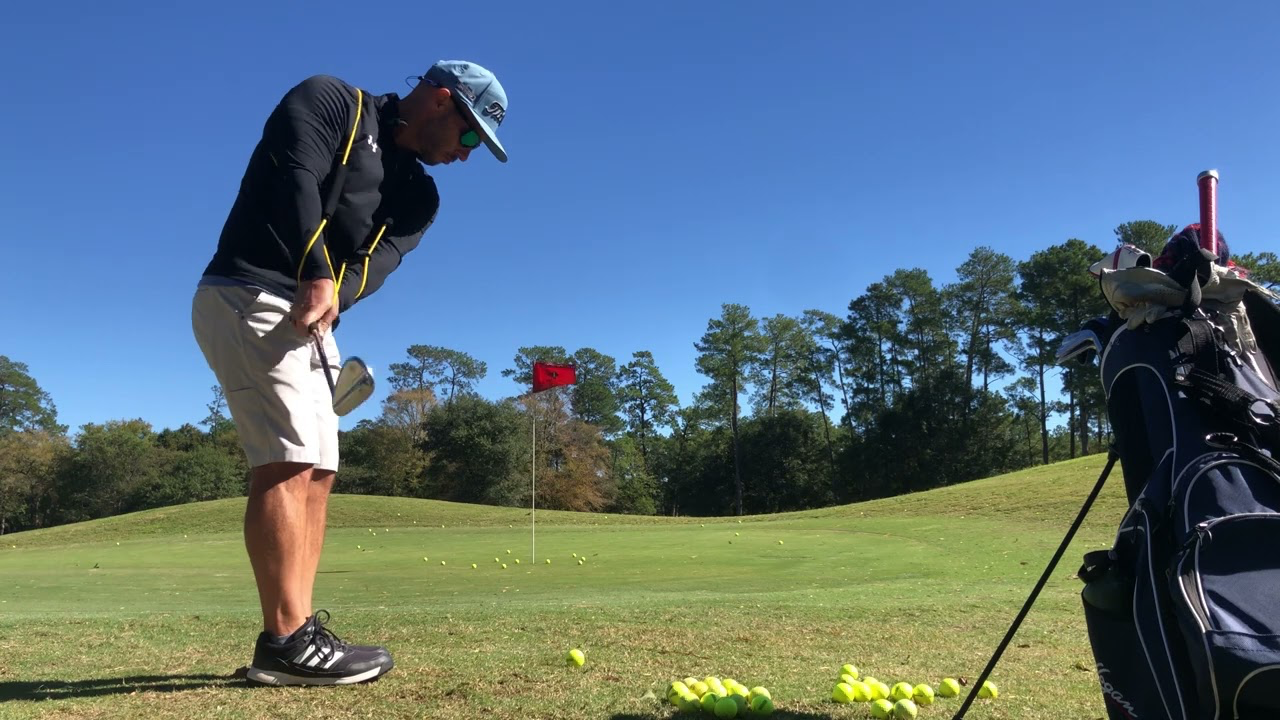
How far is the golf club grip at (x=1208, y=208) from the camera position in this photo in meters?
2.18

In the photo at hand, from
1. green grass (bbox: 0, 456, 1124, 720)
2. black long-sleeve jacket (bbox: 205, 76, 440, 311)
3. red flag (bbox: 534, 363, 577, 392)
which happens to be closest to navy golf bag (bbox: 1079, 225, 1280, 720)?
green grass (bbox: 0, 456, 1124, 720)

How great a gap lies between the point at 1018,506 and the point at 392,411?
40.2 meters

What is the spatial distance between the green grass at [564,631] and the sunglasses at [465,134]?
5.98 feet

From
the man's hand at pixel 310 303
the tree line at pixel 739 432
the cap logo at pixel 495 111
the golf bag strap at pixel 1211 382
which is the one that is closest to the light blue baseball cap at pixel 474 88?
the cap logo at pixel 495 111

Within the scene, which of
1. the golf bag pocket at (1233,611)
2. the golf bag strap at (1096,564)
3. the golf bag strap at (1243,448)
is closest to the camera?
the golf bag pocket at (1233,611)

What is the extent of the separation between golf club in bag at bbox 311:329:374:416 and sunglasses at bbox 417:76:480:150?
873 millimetres

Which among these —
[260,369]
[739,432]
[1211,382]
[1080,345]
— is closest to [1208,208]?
[1080,345]

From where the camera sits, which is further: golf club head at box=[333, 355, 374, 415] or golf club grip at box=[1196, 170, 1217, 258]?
golf club head at box=[333, 355, 374, 415]

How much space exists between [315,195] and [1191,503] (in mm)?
2419

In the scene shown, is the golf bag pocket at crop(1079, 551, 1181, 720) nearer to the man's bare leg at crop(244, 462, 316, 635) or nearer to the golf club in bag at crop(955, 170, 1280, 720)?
the golf club in bag at crop(955, 170, 1280, 720)

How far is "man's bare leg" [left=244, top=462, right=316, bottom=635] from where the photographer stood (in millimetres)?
2402

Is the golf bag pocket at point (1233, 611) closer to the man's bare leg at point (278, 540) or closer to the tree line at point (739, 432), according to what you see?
the man's bare leg at point (278, 540)

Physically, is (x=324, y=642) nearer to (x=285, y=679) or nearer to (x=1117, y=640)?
(x=285, y=679)

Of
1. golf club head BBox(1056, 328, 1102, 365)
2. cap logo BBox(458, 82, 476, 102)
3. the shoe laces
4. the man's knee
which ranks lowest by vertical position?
the shoe laces
